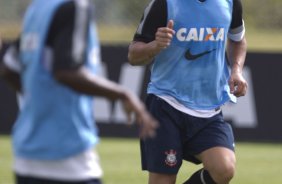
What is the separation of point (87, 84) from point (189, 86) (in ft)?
8.39

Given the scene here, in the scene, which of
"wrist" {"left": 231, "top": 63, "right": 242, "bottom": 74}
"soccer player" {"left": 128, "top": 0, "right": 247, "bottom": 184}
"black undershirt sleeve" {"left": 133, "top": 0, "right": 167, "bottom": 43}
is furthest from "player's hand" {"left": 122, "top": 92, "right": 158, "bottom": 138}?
"wrist" {"left": 231, "top": 63, "right": 242, "bottom": 74}

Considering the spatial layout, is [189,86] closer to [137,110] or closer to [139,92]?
[137,110]

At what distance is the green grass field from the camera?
37.9 ft

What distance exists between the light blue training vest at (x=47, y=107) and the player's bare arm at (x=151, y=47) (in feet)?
5.77

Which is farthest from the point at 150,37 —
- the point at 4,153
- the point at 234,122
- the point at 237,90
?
the point at 234,122

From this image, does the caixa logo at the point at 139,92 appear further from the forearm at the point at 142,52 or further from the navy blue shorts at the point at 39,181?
the navy blue shorts at the point at 39,181

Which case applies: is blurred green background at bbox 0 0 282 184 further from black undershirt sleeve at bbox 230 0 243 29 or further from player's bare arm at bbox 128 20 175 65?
player's bare arm at bbox 128 20 175 65

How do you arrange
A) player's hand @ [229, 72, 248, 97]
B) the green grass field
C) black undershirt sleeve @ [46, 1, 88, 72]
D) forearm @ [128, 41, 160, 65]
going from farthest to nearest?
the green grass field, player's hand @ [229, 72, 248, 97], forearm @ [128, 41, 160, 65], black undershirt sleeve @ [46, 1, 88, 72]

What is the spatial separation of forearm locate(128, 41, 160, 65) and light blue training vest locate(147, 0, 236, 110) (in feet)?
0.58

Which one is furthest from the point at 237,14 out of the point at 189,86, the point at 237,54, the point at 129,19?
the point at 129,19

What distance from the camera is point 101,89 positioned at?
4.83 m

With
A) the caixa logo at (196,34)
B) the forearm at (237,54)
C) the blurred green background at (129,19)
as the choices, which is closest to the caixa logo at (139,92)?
the blurred green background at (129,19)

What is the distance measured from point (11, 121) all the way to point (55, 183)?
12053 mm

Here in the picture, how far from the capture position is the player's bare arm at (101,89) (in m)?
4.80
